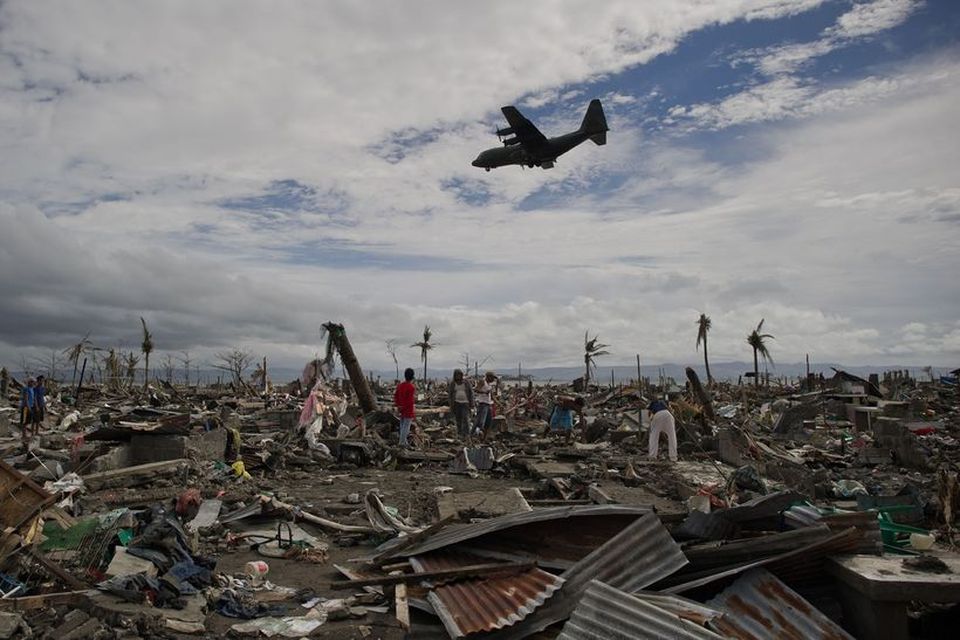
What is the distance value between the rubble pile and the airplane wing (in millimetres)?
7538

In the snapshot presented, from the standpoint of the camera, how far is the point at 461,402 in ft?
45.0

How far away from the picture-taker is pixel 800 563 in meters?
4.33

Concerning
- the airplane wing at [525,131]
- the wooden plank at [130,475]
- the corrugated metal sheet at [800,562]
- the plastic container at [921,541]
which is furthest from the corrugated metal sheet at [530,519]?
the airplane wing at [525,131]

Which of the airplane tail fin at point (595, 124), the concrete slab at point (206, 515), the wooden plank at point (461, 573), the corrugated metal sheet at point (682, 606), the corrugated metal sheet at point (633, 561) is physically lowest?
the concrete slab at point (206, 515)

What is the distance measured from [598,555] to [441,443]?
10.0m

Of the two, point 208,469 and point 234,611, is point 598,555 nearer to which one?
point 234,611

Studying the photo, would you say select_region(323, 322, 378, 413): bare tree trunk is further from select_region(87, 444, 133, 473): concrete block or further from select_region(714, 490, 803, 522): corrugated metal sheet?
select_region(714, 490, 803, 522): corrugated metal sheet

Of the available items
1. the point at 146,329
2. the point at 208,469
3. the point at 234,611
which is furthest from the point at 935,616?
the point at 146,329

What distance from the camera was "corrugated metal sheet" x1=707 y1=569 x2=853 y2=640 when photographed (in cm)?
377

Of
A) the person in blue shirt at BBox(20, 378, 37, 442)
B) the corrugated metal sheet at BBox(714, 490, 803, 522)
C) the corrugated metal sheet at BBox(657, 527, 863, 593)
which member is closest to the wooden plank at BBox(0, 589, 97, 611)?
the corrugated metal sheet at BBox(657, 527, 863, 593)

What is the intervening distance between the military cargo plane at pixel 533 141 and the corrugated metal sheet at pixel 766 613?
473 inches

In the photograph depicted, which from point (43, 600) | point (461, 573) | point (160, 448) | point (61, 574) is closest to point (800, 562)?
point (461, 573)

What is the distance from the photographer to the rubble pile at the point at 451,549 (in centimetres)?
399

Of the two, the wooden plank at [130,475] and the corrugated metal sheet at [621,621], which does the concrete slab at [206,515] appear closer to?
the wooden plank at [130,475]
